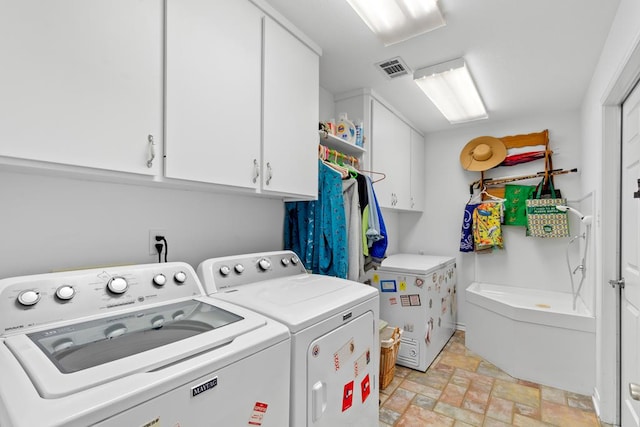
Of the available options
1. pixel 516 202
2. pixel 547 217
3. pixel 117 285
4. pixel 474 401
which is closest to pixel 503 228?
pixel 516 202

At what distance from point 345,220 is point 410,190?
1.79 metres

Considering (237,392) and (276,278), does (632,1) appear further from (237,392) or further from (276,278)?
(237,392)

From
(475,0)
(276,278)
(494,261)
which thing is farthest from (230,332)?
(494,261)

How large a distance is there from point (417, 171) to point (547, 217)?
1.41 meters

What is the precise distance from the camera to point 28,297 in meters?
0.95

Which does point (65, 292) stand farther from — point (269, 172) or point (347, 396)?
point (347, 396)

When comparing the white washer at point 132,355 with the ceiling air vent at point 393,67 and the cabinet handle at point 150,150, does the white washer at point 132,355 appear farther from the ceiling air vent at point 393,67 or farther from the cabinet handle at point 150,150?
the ceiling air vent at point 393,67

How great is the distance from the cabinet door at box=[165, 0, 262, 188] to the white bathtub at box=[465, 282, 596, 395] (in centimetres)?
264

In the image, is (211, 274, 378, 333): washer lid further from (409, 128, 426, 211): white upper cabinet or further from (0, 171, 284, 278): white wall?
(409, 128, 426, 211): white upper cabinet

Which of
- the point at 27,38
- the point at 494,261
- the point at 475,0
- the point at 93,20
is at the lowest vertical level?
the point at 494,261

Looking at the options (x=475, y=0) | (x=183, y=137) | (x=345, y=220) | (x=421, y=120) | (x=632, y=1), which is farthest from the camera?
(x=421, y=120)

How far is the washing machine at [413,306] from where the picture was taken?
2.71 metres

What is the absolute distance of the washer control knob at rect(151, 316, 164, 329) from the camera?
1014 millimetres

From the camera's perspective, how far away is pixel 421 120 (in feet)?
11.4
